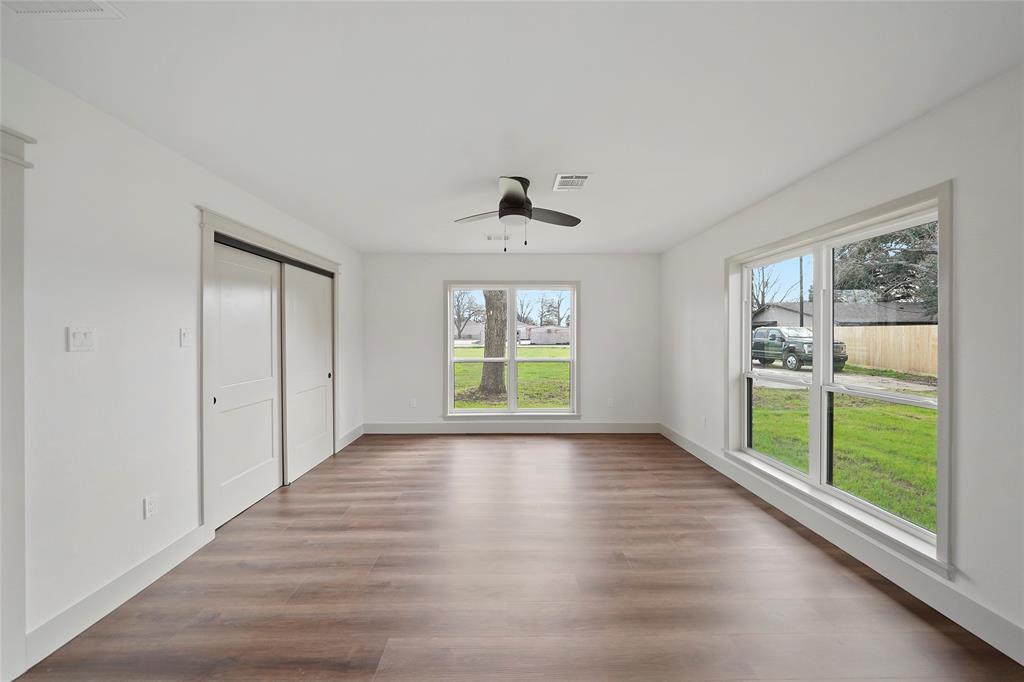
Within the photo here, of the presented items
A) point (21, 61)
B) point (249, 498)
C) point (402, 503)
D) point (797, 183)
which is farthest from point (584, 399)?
point (21, 61)

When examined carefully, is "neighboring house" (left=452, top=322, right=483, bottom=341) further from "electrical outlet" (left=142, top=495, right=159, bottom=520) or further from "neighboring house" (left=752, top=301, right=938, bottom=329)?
"electrical outlet" (left=142, top=495, right=159, bottom=520)

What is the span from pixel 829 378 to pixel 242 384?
4563mm

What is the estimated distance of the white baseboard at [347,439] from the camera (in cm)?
520

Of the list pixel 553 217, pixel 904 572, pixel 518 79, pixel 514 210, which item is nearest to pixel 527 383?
pixel 553 217

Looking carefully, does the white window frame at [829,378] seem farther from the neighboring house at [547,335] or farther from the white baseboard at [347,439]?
the white baseboard at [347,439]

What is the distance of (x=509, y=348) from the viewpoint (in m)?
6.25

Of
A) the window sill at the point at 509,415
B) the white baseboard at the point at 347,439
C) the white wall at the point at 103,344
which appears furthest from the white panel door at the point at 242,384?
the window sill at the point at 509,415

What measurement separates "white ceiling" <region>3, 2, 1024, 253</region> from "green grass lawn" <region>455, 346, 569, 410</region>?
3.43 meters

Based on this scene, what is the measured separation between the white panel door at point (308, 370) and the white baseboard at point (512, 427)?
114 cm

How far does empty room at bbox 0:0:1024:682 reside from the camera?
1727 millimetres

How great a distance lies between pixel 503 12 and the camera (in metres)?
1.50

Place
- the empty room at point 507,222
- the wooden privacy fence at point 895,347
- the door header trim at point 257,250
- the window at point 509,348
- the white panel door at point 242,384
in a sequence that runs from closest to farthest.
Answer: the empty room at point 507,222 → the wooden privacy fence at point 895,347 → the white panel door at point 242,384 → the door header trim at point 257,250 → the window at point 509,348

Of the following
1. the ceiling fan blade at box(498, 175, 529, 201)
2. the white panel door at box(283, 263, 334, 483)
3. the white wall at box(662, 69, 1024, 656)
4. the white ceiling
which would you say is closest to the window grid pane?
the white wall at box(662, 69, 1024, 656)

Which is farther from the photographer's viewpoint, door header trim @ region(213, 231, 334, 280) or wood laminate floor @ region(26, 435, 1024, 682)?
door header trim @ region(213, 231, 334, 280)
